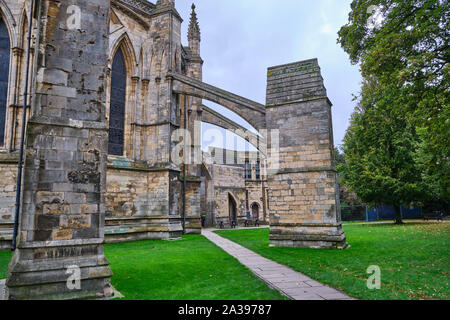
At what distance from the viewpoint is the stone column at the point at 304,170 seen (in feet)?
37.8

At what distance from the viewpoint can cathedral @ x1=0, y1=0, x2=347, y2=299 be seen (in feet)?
17.7

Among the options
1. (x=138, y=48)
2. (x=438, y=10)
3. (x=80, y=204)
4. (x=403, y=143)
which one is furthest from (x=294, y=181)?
(x=403, y=143)

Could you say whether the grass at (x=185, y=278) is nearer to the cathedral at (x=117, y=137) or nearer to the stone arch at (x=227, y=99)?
the cathedral at (x=117, y=137)

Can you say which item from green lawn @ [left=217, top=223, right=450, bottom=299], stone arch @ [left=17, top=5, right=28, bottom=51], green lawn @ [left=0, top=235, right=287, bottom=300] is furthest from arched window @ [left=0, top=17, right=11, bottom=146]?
green lawn @ [left=217, top=223, right=450, bottom=299]

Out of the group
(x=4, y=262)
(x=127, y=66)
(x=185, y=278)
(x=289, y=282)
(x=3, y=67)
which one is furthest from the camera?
(x=127, y=66)

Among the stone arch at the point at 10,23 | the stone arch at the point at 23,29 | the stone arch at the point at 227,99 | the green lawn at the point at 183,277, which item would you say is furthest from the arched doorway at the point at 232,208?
the stone arch at the point at 10,23

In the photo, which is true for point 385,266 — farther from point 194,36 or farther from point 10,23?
point 194,36

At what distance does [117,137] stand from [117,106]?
5.17 feet

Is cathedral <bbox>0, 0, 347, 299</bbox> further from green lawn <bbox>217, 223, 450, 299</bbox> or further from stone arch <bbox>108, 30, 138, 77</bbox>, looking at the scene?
green lawn <bbox>217, 223, 450, 299</bbox>

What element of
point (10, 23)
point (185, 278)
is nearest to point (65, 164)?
point (185, 278)

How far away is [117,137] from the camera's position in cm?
1535

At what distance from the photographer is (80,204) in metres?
5.61
